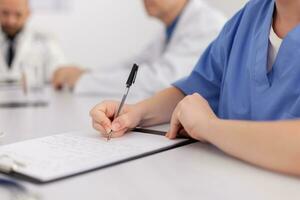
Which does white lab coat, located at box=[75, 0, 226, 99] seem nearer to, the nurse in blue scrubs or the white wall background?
the nurse in blue scrubs

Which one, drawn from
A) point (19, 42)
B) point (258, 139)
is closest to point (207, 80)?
point (258, 139)

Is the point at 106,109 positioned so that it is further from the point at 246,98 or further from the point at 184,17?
the point at 184,17

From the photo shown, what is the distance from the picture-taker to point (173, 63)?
5.41 feet

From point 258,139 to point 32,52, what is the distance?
195 cm

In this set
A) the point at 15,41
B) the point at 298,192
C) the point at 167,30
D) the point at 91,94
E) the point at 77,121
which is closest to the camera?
the point at 298,192

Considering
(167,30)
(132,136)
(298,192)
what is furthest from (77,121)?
(167,30)

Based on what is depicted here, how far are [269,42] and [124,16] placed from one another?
2718 mm

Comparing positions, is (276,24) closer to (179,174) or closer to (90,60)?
(179,174)

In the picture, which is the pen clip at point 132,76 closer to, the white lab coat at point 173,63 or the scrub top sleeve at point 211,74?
the scrub top sleeve at point 211,74

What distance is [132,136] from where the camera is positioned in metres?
0.82

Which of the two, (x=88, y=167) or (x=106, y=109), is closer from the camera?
(x=88, y=167)

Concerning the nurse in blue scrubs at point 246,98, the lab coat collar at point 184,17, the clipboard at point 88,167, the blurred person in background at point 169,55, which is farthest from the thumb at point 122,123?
the lab coat collar at point 184,17

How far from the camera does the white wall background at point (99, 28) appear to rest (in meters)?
3.31

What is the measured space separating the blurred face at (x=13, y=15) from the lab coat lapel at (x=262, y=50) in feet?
6.43
